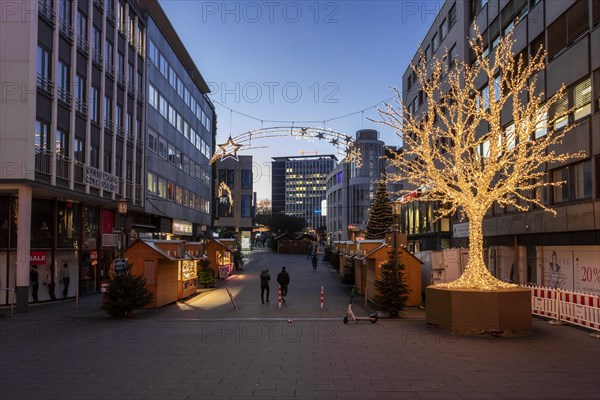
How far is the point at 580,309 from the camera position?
15.1 metres

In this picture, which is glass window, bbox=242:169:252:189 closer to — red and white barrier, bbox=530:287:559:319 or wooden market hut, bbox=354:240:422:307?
wooden market hut, bbox=354:240:422:307

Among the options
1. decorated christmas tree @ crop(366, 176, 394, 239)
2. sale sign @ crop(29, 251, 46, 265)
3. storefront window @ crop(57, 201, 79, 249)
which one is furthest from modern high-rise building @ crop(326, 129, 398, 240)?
sale sign @ crop(29, 251, 46, 265)

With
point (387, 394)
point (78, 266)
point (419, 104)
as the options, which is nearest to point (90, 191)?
point (78, 266)

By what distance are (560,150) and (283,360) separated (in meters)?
16.5

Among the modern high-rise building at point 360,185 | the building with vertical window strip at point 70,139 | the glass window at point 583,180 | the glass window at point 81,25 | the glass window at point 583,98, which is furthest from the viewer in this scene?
the modern high-rise building at point 360,185

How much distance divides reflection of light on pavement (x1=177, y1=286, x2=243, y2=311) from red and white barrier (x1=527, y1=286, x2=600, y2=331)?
11.6 m

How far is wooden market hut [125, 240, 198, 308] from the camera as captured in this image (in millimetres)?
20656

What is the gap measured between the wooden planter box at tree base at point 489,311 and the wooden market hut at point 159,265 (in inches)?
435

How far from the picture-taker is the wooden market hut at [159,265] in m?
20.7

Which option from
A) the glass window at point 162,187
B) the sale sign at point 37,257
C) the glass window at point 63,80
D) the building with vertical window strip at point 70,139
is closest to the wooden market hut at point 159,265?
the building with vertical window strip at point 70,139

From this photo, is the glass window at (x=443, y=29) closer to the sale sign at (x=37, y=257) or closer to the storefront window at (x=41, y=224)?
the storefront window at (x=41, y=224)

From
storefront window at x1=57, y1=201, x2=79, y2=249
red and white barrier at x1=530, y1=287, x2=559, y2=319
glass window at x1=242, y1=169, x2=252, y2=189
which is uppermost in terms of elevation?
glass window at x1=242, y1=169, x2=252, y2=189

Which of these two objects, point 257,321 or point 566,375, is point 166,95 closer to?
point 257,321

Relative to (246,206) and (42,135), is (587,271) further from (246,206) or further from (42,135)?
(246,206)
